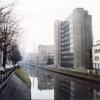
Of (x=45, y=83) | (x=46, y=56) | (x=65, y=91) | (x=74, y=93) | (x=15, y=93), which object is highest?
(x=46, y=56)

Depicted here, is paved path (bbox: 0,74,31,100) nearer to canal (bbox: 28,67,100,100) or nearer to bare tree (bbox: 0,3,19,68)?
canal (bbox: 28,67,100,100)

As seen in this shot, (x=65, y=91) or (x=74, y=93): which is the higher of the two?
(x=74, y=93)

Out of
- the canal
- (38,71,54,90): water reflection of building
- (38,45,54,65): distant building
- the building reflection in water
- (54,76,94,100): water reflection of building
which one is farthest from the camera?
(38,45,54,65): distant building

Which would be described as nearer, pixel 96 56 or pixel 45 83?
pixel 45 83

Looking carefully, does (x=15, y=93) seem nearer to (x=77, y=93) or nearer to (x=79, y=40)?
(x=77, y=93)

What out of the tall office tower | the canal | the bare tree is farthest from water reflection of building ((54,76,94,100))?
the tall office tower

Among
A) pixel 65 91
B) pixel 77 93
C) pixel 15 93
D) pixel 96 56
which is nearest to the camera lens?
pixel 15 93

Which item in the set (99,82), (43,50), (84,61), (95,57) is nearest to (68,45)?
(84,61)

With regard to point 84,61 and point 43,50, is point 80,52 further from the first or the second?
point 43,50

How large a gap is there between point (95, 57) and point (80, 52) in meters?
14.9

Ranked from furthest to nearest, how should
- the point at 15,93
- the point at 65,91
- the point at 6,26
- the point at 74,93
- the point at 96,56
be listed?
the point at 96,56 → the point at 65,91 → the point at 74,93 → the point at 6,26 → the point at 15,93

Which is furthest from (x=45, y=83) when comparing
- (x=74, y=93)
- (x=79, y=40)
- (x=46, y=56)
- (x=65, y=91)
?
(x=46, y=56)

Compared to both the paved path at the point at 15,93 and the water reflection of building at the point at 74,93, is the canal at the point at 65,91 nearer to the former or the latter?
Answer: the water reflection of building at the point at 74,93

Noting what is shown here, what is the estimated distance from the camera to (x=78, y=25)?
320 feet
